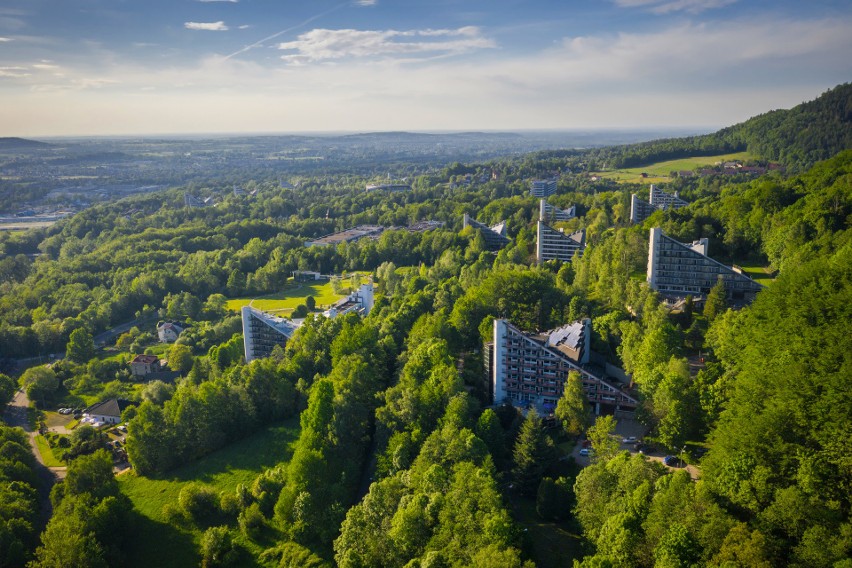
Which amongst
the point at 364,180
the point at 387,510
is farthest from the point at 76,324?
the point at 364,180

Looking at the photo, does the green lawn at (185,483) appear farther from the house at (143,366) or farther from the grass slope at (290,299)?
the grass slope at (290,299)

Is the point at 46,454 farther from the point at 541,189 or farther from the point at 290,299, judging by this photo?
the point at 541,189

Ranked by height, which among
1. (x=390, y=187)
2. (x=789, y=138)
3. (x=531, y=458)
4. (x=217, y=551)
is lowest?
(x=217, y=551)

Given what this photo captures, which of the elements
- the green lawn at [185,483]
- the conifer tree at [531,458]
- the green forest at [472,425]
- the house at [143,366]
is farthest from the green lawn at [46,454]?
the conifer tree at [531,458]

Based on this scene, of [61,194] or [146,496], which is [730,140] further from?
[61,194]

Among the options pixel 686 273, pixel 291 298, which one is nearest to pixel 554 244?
pixel 686 273

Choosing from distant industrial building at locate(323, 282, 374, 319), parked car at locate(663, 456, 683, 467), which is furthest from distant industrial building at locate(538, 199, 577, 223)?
parked car at locate(663, 456, 683, 467)
